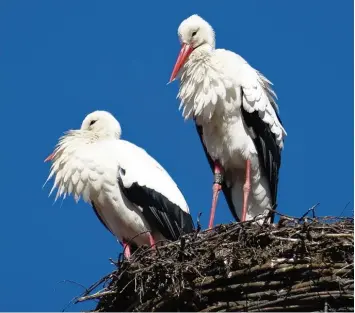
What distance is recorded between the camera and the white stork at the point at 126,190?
7871mm

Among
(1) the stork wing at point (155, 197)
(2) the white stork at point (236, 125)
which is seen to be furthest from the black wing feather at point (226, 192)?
(1) the stork wing at point (155, 197)

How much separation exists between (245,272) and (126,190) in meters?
1.68

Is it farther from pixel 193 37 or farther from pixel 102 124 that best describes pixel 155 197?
pixel 193 37

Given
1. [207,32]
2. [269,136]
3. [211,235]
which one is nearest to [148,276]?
[211,235]

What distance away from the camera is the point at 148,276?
6.60 metres

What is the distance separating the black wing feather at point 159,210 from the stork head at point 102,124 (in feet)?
2.11

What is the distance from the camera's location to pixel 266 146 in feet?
26.8

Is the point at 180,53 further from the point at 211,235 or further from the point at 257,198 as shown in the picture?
the point at 211,235

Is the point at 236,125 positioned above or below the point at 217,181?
above

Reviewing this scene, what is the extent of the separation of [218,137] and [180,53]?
0.66m

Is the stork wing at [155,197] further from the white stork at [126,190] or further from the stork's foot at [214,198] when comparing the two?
the stork's foot at [214,198]

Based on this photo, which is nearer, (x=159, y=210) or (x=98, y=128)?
(x=159, y=210)

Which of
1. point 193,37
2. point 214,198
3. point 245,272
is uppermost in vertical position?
point 193,37

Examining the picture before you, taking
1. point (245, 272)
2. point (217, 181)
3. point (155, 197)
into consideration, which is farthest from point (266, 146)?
point (245, 272)
